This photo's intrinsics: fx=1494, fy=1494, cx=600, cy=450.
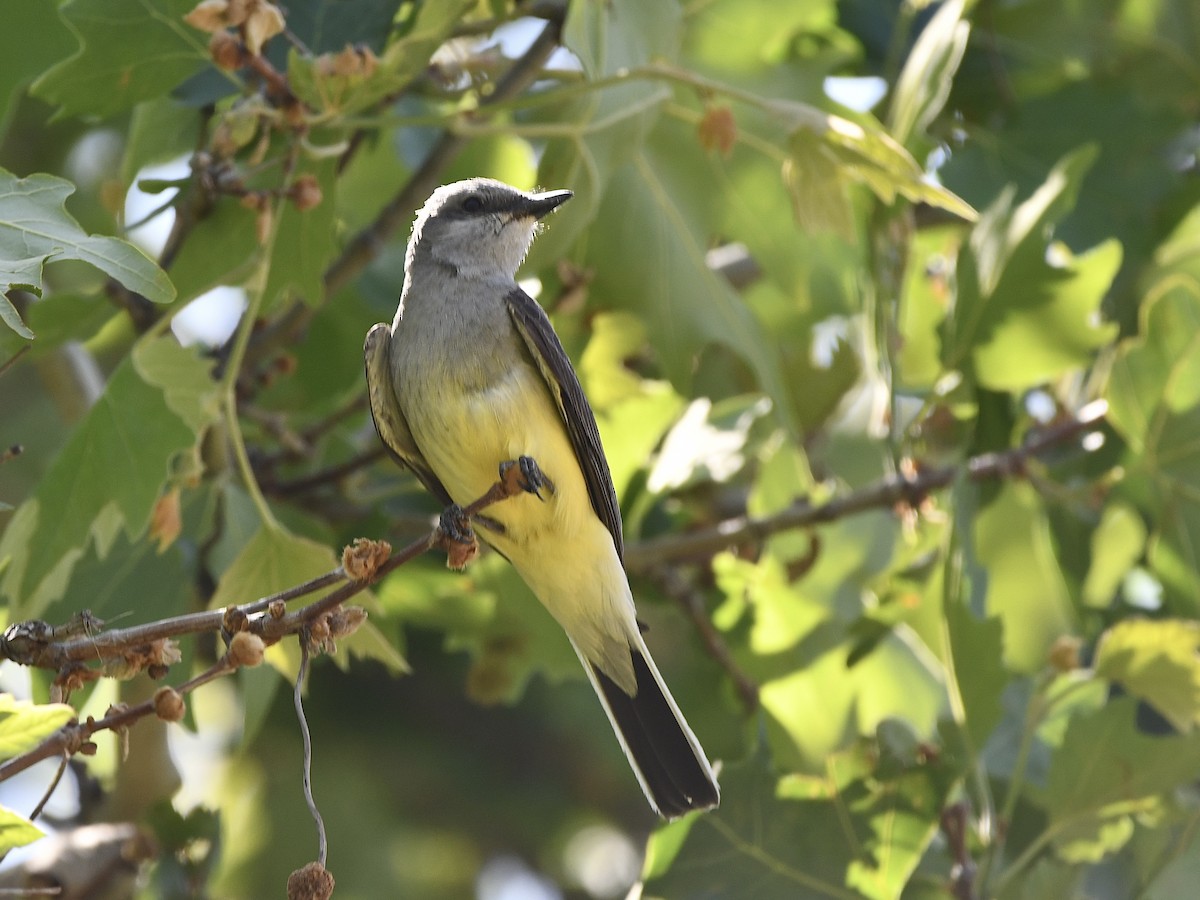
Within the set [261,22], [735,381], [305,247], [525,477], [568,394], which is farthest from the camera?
[735,381]

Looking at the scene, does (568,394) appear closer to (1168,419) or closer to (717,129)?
(717,129)

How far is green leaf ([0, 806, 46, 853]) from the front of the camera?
2539 millimetres

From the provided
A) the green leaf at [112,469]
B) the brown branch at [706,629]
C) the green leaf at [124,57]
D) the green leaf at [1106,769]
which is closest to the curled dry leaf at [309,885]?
the green leaf at [112,469]

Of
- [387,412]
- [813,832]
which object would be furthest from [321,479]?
[813,832]

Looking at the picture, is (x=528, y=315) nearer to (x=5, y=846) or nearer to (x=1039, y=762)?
(x=5, y=846)

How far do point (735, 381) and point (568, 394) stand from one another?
211cm

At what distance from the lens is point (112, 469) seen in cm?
340

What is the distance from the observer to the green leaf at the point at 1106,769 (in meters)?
4.23

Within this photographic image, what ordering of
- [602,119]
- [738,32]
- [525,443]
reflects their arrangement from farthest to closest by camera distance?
[738,32]
[602,119]
[525,443]

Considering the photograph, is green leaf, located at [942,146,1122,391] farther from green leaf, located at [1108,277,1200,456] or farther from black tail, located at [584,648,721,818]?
black tail, located at [584,648,721,818]

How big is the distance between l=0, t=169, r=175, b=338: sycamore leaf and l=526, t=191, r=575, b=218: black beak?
1.50 meters

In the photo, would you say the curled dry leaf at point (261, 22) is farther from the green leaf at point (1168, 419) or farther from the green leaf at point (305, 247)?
the green leaf at point (1168, 419)

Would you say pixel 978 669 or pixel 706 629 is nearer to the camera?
pixel 978 669

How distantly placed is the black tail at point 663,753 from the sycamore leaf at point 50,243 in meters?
1.83
